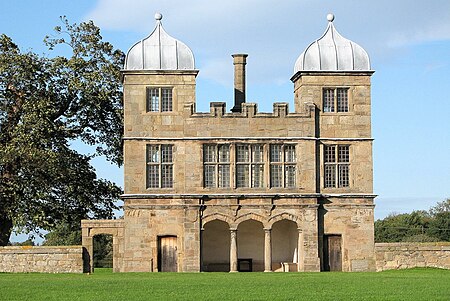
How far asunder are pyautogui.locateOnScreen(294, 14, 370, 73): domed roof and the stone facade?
1.00 ft

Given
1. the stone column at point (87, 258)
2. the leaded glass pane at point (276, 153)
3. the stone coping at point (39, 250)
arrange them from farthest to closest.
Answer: the leaded glass pane at point (276, 153)
the stone column at point (87, 258)
the stone coping at point (39, 250)

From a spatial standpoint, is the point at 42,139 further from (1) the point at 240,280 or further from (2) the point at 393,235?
(2) the point at 393,235

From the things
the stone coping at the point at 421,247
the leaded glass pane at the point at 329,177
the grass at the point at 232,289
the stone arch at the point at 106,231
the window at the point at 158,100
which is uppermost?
the window at the point at 158,100

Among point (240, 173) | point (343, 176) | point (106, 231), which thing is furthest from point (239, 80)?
point (106, 231)

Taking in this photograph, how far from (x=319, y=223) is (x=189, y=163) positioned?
6.26m

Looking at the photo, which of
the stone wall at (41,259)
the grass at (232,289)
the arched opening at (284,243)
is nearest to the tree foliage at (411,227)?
the arched opening at (284,243)

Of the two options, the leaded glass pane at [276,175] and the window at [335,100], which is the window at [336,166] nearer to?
the window at [335,100]

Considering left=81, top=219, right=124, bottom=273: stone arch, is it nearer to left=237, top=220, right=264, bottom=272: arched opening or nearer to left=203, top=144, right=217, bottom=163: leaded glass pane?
left=203, top=144, right=217, bottom=163: leaded glass pane

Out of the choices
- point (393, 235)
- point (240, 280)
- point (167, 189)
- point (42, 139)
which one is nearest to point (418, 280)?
point (240, 280)

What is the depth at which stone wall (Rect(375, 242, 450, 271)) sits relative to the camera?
4706 centimetres

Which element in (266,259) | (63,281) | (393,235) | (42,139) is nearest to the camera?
(63,281)

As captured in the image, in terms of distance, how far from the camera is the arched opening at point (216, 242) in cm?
4912

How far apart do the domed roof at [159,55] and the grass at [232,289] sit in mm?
13597

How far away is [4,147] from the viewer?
49.6 meters
